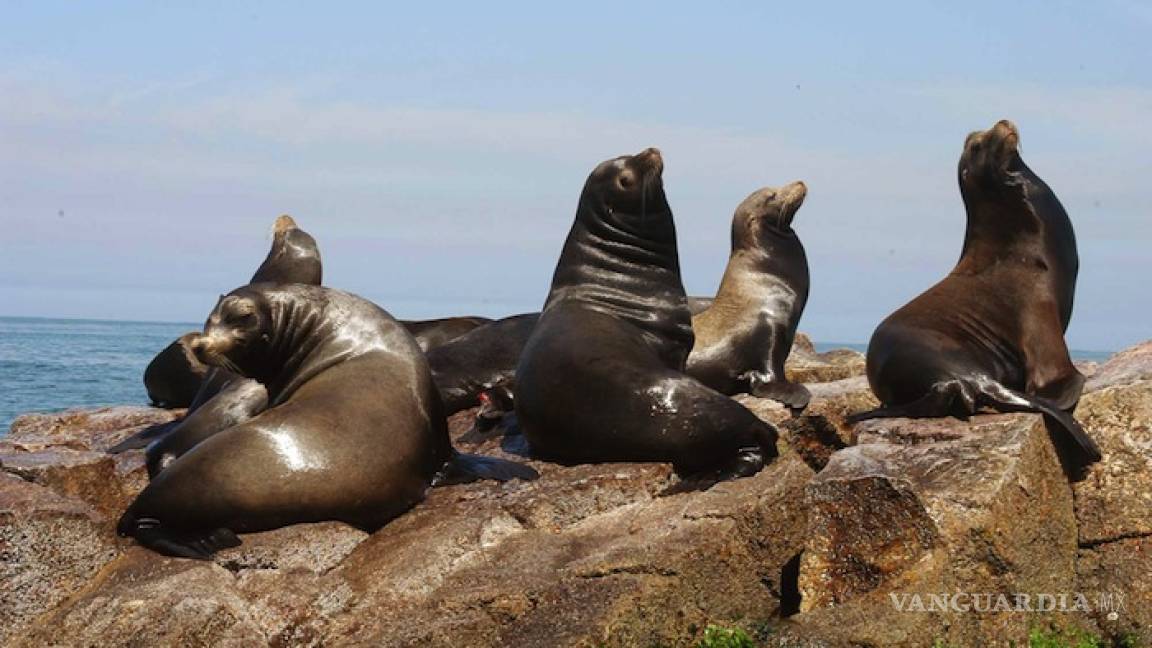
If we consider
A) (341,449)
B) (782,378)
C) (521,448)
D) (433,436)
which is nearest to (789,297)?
(782,378)

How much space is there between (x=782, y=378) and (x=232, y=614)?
489cm

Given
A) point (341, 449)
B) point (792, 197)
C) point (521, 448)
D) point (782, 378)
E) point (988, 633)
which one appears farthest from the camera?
point (792, 197)

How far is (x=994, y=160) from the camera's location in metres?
9.62

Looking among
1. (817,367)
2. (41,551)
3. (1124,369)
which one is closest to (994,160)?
(1124,369)

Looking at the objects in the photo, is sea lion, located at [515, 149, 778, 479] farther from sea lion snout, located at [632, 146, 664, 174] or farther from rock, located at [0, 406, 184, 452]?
rock, located at [0, 406, 184, 452]

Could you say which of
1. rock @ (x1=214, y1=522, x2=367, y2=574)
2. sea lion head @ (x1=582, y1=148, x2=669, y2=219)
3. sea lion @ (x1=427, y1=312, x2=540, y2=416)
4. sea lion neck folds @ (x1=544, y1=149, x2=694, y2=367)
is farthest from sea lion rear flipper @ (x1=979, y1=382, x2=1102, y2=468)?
rock @ (x1=214, y1=522, x2=367, y2=574)

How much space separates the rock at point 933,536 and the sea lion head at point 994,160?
2.84 metres

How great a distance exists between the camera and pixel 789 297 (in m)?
11.0

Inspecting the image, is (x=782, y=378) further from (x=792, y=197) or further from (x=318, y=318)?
(x=318, y=318)

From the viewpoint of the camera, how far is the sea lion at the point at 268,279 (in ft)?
36.4

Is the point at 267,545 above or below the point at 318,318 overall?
below

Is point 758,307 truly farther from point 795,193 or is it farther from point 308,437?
point 308,437

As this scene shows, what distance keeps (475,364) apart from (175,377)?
10.8 ft

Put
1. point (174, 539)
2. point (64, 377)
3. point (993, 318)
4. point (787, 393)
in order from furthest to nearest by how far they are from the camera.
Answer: point (64, 377)
point (787, 393)
point (993, 318)
point (174, 539)
